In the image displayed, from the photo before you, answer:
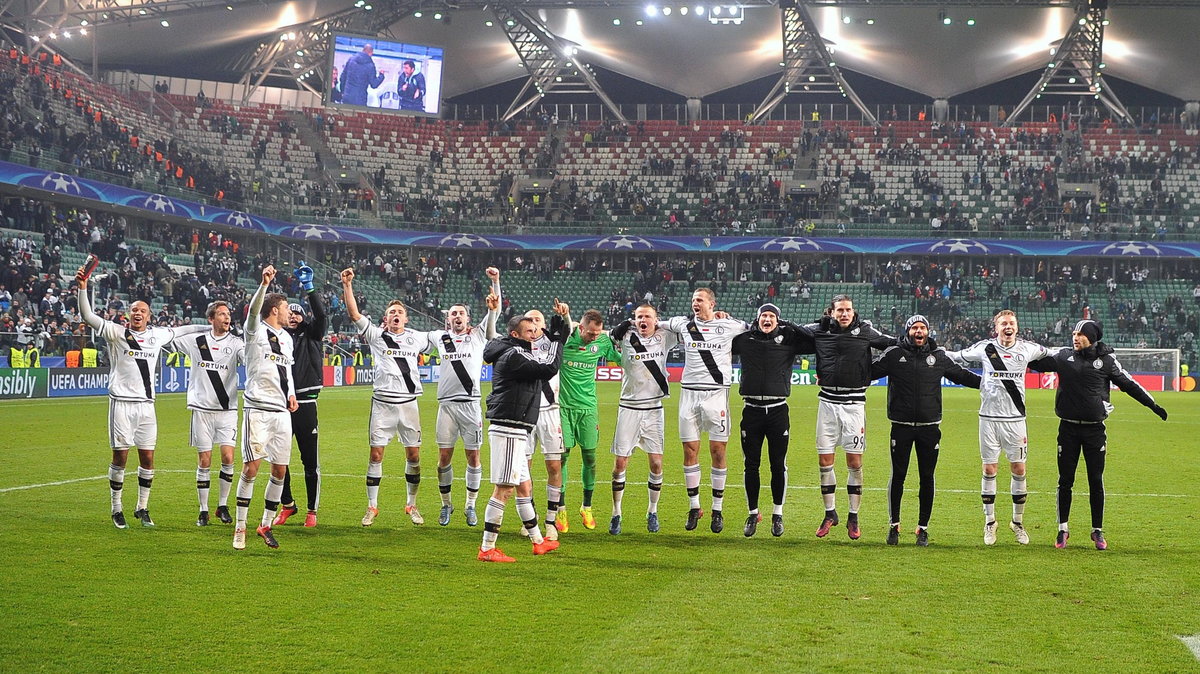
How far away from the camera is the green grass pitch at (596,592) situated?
264 inches

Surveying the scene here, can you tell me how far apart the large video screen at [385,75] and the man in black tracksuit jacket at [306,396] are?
41916 mm

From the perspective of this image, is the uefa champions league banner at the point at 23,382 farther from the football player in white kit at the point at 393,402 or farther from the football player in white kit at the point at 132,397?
the football player in white kit at the point at 393,402

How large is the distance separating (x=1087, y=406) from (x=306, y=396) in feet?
27.0

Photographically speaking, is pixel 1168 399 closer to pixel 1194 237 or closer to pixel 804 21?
pixel 1194 237

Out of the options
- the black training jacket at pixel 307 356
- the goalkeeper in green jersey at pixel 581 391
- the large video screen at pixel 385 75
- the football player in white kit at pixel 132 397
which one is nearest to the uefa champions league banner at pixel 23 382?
the football player in white kit at pixel 132 397

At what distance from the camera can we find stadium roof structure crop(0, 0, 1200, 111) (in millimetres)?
50406

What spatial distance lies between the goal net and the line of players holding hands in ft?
126

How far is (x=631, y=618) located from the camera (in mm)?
7617

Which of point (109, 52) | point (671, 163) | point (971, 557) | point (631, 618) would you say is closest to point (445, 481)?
point (631, 618)

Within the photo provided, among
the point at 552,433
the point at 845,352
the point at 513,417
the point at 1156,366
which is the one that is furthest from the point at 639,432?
the point at 1156,366

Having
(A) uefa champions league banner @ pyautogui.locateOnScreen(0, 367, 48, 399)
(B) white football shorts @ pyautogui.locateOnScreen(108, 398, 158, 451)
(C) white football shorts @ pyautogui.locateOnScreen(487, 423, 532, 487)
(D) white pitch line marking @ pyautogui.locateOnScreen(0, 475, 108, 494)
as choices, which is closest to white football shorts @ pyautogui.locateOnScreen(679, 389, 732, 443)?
(C) white football shorts @ pyautogui.locateOnScreen(487, 423, 532, 487)

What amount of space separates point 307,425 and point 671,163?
49.6 meters

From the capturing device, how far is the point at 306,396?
1167cm

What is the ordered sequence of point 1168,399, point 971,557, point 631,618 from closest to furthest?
1. point 631,618
2. point 971,557
3. point 1168,399
